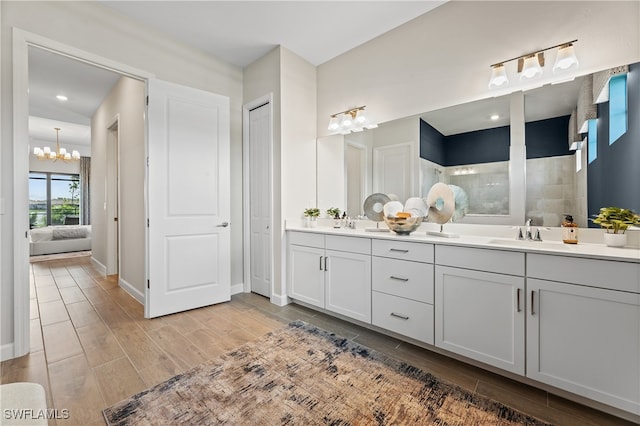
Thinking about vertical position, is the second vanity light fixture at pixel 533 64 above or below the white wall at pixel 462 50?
below

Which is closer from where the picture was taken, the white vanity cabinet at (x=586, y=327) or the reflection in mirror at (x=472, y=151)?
the white vanity cabinet at (x=586, y=327)

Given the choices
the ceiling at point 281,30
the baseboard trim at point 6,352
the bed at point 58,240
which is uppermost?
Result: the ceiling at point 281,30

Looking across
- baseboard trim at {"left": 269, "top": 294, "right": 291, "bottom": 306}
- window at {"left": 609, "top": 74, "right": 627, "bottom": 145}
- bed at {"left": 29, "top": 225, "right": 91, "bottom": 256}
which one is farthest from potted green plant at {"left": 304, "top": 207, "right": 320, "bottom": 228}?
bed at {"left": 29, "top": 225, "right": 91, "bottom": 256}

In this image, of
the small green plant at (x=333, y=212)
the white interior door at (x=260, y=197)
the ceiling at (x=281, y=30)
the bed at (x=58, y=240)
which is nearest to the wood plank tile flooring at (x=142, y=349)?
the white interior door at (x=260, y=197)

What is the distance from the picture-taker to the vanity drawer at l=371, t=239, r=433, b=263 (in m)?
2.03

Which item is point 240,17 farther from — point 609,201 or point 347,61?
point 609,201

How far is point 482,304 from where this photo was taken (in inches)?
70.2

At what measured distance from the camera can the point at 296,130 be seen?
10.6 feet

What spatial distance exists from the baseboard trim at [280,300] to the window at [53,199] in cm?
856

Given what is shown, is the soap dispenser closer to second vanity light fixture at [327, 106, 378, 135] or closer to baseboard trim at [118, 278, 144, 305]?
second vanity light fixture at [327, 106, 378, 135]

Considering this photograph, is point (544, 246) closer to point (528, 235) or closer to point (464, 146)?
point (528, 235)

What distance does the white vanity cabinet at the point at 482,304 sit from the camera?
167 cm

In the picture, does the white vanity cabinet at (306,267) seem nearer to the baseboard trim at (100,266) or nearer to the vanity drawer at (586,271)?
the vanity drawer at (586,271)

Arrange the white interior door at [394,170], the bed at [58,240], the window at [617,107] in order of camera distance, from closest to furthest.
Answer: the window at [617,107], the white interior door at [394,170], the bed at [58,240]
